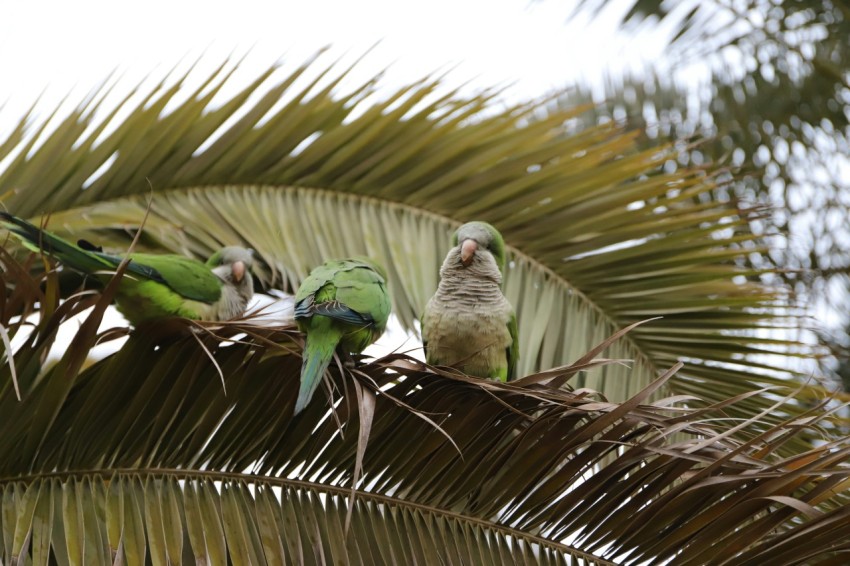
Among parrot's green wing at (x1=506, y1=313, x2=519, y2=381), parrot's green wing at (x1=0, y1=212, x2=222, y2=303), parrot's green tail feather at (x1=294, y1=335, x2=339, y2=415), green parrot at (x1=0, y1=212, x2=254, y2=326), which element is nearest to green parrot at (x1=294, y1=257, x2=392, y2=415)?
parrot's green tail feather at (x1=294, y1=335, x2=339, y2=415)

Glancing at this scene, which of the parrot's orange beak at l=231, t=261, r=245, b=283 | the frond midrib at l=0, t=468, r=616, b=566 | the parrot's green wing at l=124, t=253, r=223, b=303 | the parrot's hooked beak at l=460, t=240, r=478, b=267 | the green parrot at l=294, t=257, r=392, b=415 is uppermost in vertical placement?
the parrot's hooked beak at l=460, t=240, r=478, b=267

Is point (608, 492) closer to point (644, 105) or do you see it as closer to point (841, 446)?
point (841, 446)

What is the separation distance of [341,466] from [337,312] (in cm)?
51

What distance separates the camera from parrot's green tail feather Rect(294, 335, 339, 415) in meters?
2.50

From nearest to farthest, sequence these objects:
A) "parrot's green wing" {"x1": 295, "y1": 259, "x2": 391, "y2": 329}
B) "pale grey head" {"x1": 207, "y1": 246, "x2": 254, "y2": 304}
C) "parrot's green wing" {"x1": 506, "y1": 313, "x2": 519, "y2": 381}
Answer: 1. "parrot's green wing" {"x1": 295, "y1": 259, "x2": 391, "y2": 329}
2. "parrot's green wing" {"x1": 506, "y1": 313, "x2": 519, "y2": 381}
3. "pale grey head" {"x1": 207, "y1": 246, "x2": 254, "y2": 304}

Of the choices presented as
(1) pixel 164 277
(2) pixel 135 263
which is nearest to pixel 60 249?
(2) pixel 135 263

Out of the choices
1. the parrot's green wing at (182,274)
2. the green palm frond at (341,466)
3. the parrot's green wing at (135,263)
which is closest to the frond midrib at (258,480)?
the green palm frond at (341,466)

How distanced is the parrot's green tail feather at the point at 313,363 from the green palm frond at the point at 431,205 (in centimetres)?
118

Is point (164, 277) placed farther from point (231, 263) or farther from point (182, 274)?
point (231, 263)

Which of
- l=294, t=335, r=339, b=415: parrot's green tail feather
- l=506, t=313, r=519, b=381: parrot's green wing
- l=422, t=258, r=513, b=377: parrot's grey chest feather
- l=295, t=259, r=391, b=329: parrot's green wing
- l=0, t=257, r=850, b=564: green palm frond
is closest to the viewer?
l=0, t=257, r=850, b=564: green palm frond

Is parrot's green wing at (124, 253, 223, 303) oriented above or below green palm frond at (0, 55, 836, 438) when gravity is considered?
below

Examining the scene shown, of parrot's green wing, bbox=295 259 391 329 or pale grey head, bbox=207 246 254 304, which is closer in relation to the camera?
parrot's green wing, bbox=295 259 391 329

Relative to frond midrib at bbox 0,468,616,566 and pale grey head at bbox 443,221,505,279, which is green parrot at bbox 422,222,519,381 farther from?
frond midrib at bbox 0,468,616,566

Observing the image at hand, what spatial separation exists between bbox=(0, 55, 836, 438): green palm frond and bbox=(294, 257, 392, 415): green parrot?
0.64m
